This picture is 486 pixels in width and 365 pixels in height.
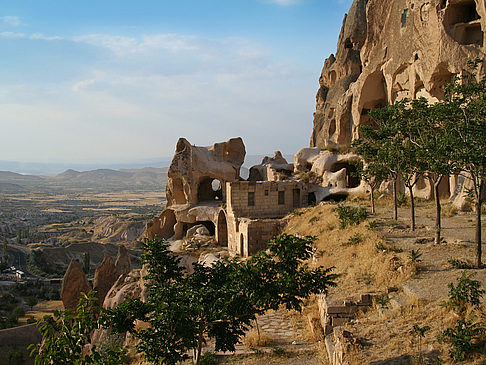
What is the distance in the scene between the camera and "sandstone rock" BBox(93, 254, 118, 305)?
2118 cm

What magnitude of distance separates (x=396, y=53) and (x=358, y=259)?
61.0 ft

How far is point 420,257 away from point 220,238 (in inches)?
754

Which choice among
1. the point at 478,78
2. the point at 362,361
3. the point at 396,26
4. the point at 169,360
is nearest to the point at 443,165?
the point at 362,361

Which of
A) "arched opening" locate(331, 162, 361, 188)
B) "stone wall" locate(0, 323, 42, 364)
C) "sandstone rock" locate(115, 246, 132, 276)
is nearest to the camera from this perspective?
"stone wall" locate(0, 323, 42, 364)

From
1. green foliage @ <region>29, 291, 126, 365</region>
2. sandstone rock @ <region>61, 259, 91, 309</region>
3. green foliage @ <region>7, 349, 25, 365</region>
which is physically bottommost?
green foliage @ <region>7, 349, 25, 365</region>

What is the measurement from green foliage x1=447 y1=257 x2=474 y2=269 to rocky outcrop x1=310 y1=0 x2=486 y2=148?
12855mm

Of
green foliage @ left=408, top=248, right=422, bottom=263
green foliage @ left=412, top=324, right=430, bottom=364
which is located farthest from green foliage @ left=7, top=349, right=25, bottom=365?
green foliage @ left=412, top=324, right=430, bottom=364

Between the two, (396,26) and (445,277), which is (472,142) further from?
(396,26)

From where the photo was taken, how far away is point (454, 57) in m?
21.6

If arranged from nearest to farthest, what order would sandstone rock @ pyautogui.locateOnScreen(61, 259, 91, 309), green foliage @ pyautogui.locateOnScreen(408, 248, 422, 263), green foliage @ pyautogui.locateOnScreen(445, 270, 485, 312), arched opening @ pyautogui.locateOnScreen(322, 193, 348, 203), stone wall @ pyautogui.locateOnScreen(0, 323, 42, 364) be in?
1. green foliage @ pyautogui.locateOnScreen(445, 270, 485, 312)
2. green foliage @ pyautogui.locateOnScreen(408, 248, 422, 263)
3. stone wall @ pyautogui.locateOnScreen(0, 323, 42, 364)
4. sandstone rock @ pyautogui.locateOnScreen(61, 259, 91, 309)
5. arched opening @ pyautogui.locateOnScreen(322, 193, 348, 203)

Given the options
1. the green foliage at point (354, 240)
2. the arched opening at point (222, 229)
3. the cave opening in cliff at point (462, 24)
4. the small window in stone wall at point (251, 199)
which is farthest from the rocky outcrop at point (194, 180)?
the cave opening in cliff at point (462, 24)

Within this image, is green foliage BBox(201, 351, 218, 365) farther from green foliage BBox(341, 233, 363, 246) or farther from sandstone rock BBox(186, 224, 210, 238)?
sandstone rock BBox(186, 224, 210, 238)

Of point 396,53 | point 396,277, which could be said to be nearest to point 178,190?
point 396,53

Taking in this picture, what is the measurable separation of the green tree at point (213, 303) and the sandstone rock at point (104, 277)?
48.8 feet
